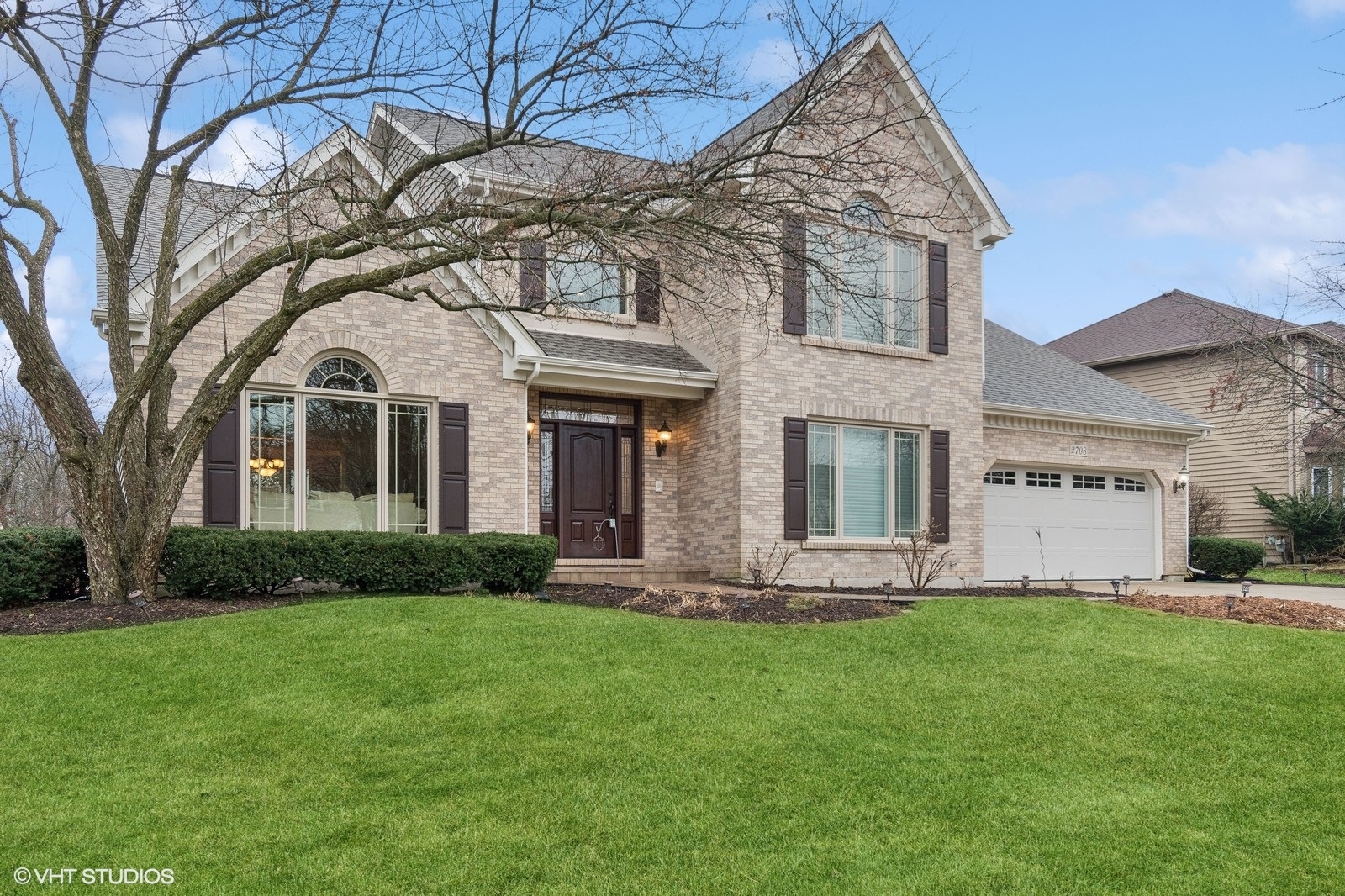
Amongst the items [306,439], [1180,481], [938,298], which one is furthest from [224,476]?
[1180,481]

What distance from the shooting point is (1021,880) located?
165 inches

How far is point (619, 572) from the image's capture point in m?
14.0

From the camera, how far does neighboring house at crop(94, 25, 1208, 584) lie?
11891mm

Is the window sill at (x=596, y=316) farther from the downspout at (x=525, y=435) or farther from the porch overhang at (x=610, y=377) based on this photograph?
the downspout at (x=525, y=435)

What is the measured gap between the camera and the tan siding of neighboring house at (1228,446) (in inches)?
975

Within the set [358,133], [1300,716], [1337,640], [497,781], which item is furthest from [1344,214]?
[497,781]

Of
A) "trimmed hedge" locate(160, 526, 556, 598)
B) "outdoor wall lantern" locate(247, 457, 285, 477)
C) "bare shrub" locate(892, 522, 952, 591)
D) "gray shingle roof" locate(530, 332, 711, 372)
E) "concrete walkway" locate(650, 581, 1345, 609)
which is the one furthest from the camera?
"bare shrub" locate(892, 522, 952, 591)

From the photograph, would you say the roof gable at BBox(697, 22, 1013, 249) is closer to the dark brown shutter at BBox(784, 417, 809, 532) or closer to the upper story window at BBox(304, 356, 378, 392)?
the dark brown shutter at BBox(784, 417, 809, 532)

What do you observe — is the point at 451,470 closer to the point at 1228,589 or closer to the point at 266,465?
the point at 266,465

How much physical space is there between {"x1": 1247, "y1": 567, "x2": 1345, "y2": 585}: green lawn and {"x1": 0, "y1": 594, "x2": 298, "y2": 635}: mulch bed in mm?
18400

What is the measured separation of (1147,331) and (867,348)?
1587cm

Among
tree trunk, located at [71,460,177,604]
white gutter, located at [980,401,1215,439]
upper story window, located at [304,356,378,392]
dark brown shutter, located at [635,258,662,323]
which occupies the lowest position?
tree trunk, located at [71,460,177,604]

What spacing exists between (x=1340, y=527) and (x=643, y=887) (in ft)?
86.2

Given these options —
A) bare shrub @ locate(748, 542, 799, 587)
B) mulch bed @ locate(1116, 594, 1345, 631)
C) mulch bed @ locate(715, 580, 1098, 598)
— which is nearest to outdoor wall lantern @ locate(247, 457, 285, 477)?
mulch bed @ locate(715, 580, 1098, 598)
